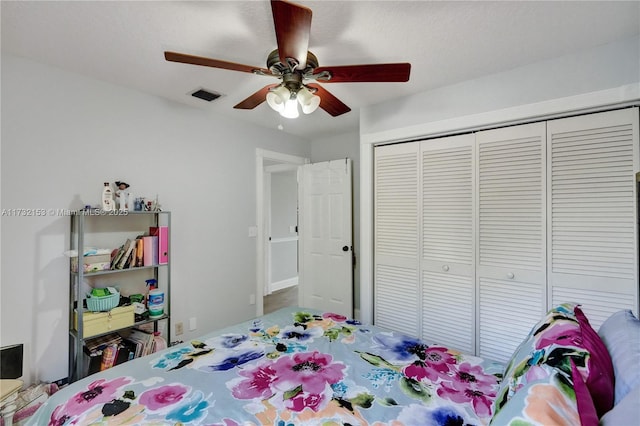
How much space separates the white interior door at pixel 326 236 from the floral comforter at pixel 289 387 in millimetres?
2024

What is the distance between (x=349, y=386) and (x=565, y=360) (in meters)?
0.76

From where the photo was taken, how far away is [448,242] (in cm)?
263

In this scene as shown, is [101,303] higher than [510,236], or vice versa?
[510,236]

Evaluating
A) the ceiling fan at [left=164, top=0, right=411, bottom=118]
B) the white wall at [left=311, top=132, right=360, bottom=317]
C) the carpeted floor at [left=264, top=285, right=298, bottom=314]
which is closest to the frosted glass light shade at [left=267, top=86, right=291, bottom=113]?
the ceiling fan at [left=164, top=0, right=411, bottom=118]

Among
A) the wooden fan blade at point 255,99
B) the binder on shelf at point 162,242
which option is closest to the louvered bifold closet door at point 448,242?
the wooden fan blade at point 255,99


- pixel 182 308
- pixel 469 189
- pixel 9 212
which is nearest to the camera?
pixel 9 212

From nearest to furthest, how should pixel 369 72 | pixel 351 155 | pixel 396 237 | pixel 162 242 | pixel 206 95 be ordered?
pixel 369 72
pixel 162 242
pixel 206 95
pixel 396 237
pixel 351 155

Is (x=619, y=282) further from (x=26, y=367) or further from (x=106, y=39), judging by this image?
(x=26, y=367)

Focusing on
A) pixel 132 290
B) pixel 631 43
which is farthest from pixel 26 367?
pixel 631 43

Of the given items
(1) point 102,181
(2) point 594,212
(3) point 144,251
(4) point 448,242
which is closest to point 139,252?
(3) point 144,251

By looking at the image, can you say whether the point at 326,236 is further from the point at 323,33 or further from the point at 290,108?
the point at 323,33

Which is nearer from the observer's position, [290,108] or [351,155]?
[290,108]

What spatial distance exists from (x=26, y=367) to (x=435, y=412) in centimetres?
260

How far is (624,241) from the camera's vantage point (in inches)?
76.4
